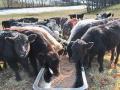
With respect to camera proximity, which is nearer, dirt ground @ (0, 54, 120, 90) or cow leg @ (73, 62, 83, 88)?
cow leg @ (73, 62, 83, 88)

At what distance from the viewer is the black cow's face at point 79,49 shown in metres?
11.6

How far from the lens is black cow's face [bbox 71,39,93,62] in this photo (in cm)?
1162

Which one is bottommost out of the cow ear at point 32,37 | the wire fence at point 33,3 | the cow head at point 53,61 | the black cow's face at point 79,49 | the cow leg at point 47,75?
the wire fence at point 33,3

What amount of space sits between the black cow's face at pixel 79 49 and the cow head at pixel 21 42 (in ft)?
4.08

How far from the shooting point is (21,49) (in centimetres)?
1138

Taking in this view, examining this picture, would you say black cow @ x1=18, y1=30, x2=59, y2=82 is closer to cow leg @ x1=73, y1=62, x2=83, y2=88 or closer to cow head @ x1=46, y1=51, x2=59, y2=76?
cow head @ x1=46, y1=51, x2=59, y2=76

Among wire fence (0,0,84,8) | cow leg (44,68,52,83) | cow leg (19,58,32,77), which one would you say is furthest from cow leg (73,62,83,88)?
wire fence (0,0,84,8)

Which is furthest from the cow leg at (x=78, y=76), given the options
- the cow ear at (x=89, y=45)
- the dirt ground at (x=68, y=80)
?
the cow ear at (x=89, y=45)

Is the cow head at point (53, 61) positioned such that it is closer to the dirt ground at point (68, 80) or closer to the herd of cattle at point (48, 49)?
the herd of cattle at point (48, 49)

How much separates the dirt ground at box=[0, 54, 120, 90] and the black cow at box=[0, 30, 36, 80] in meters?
0.38

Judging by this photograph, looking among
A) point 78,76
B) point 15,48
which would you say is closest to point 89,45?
point 78,76

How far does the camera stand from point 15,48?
11.6 metres

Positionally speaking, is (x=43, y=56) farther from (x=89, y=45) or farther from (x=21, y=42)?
(x=89, y=45)

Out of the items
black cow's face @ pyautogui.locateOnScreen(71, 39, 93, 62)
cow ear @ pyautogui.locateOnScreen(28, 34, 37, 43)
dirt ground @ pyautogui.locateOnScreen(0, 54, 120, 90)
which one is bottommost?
dirt ground @ pyautogui.locateOnScreen(0, 54, 120, 90)
